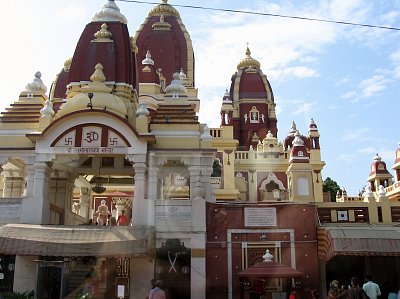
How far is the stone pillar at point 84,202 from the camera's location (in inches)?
912

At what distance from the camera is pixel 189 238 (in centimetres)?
1596

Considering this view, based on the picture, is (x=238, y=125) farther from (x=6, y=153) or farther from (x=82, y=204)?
(x=6, y=153)

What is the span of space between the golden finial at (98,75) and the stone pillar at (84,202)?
22.1 feet

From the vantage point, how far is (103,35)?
760 inches

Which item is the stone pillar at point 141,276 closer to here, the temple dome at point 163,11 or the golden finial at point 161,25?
the golden finial at point 161,25

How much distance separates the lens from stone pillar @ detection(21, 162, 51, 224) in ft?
52.2

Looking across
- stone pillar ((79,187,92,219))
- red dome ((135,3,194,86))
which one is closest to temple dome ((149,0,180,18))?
red dome ((135,3,194,86))

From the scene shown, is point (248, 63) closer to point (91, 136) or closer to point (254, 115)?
point (254, 115)

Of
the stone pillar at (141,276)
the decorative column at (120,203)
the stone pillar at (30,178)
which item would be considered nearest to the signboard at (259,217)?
the stone pillar at (141,276)

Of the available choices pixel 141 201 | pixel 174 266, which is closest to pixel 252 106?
pixel 141 201

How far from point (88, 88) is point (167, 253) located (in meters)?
6.29

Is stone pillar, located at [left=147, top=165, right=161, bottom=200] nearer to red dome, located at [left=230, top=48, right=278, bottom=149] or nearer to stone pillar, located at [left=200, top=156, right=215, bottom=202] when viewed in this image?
stone pillar, located at [left=200, top=156, right=215, bottom=202]

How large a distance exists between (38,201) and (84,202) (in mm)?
7342

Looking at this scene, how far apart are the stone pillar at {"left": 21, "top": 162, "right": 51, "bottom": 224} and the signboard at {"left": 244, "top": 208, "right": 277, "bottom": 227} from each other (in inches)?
252
